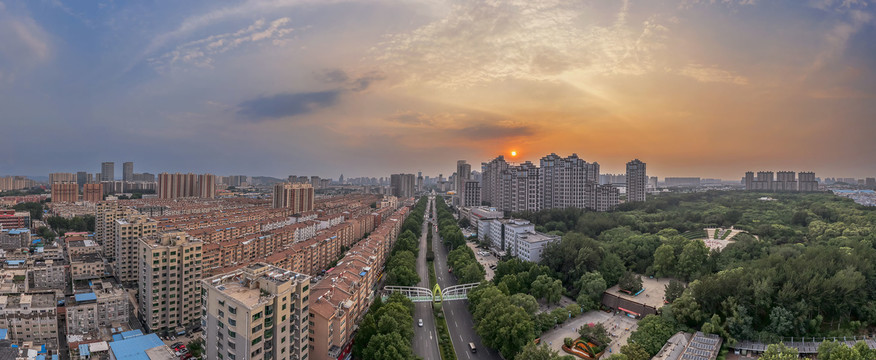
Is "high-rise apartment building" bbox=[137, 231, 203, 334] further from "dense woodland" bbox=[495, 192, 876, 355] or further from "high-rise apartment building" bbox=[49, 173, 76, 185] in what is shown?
"high-rise apartment building" bbox=[49, 173, 76, 185]

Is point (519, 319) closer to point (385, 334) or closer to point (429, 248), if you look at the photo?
point (385, 334)

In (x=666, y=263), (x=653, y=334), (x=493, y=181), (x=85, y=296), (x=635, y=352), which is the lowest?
(x=635, y=352)

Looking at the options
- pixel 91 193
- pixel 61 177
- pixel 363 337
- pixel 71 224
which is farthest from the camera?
pixel 61 177

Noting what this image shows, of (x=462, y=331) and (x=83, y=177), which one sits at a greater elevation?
(x=83, y=177)

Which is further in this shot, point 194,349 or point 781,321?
point 194,349

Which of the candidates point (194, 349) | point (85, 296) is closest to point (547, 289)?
point (194, 349)

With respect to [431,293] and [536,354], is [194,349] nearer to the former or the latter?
[431,293]

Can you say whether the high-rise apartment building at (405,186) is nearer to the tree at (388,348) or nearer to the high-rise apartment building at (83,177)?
the high-rise apartment building at (83,177)

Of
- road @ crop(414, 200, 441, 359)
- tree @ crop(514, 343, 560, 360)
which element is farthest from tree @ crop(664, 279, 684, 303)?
road @ crop(414, 200, 441, 359)
